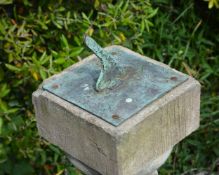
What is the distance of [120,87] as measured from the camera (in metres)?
1.72

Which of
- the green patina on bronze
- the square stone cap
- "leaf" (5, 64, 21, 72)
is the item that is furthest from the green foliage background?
the green patina on bronze

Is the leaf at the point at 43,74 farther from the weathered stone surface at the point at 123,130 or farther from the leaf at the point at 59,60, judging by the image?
the weathered stone surface at the point at 123,130

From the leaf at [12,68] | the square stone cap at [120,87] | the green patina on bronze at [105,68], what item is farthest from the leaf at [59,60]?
the green patina on bronze at [105,68]

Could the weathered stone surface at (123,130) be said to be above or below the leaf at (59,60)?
above

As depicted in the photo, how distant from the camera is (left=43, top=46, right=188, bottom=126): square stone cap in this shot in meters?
1.65

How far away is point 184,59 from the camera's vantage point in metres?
3.67

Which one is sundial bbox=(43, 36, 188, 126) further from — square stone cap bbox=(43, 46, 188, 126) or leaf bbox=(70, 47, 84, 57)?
leaf bbox=(70, 47, 84, 57)

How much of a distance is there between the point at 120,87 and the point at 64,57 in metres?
0.99

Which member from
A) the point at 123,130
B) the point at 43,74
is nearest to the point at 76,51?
the point at 43,74

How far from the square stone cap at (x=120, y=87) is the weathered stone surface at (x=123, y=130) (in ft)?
0.06

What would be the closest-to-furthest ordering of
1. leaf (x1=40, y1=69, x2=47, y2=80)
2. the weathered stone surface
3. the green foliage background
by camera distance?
the weathered stone surface
leaf (x1=40, y1=69, x2=47, y2=80)
the green foliage background

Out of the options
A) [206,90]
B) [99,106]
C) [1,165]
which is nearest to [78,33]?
[1,165]

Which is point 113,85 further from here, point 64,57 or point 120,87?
point 64,57

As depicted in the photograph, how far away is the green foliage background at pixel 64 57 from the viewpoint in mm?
2752
